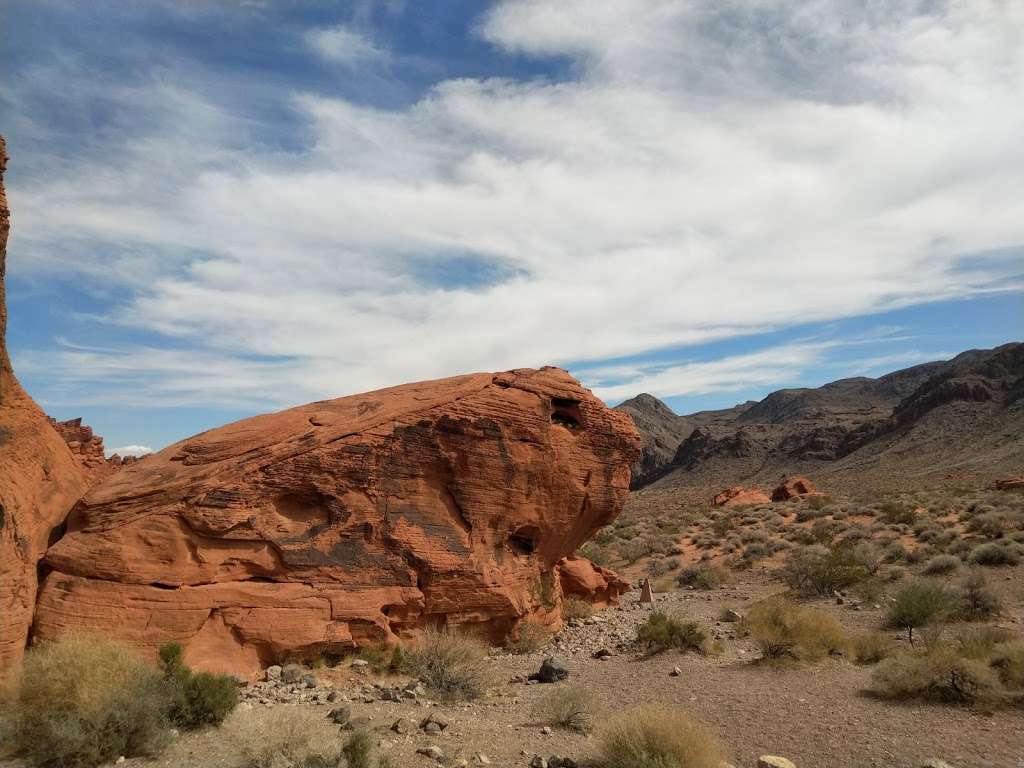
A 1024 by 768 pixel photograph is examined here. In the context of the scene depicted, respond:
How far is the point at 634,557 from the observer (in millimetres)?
25312

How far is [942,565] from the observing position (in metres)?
16.4

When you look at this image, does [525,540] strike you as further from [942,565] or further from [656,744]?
[942,565]

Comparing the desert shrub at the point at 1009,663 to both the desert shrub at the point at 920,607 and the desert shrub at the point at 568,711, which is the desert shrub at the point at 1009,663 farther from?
the desert shrub at the point at 568,711

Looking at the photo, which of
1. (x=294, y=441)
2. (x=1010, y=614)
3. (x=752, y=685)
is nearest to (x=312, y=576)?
(x=294, y=441)

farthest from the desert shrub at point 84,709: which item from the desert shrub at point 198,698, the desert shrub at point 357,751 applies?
the desert shrub at point 357,751

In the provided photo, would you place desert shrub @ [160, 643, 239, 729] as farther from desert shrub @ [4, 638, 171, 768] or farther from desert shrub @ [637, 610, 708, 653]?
desert shrub @ [637, 610, 708, 653]

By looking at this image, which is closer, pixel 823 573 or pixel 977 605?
pixel 977 605

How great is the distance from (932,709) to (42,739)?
30.4 feet

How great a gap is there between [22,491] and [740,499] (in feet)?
127

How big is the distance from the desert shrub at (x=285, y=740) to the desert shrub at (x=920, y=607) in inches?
383

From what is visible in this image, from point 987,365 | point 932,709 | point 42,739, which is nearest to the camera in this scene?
point 42,739

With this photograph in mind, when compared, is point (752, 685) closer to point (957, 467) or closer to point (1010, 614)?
point (1010, 614)

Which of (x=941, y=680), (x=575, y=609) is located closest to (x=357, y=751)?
(x=941, y=680)

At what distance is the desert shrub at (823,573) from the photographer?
15.9 m
